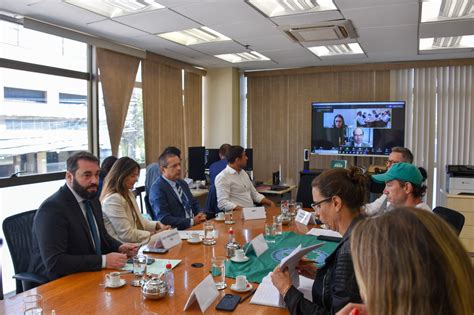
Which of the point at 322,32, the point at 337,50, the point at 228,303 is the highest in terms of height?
the point at 337,50

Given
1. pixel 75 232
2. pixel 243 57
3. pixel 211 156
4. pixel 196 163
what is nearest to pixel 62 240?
pixel 75 232

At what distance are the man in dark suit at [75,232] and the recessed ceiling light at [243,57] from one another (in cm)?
378

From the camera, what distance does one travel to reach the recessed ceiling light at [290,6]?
3496 millimetres

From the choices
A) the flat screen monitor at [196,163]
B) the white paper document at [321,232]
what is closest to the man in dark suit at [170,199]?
the white paper document at [321,232]

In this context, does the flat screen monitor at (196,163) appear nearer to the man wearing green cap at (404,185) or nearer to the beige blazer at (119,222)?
the beige blazer at (119,222)

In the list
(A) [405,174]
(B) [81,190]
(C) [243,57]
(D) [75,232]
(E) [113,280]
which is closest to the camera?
(E) [113,280]

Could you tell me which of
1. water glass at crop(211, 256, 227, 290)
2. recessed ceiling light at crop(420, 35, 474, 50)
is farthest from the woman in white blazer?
recessed ceiling light at crop(420, 35, 474, 50)

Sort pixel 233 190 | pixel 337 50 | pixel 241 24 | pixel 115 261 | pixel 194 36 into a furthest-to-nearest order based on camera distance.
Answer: pixel 337 50 → pixel 194 36 → pixel 233 190 → pixel 241 24 → pixel 115 261

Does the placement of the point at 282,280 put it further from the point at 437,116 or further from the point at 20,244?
the point at 437,116

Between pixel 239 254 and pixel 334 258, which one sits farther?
pixel 239 254

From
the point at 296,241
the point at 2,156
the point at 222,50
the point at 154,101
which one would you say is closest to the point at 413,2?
the point at 296,241

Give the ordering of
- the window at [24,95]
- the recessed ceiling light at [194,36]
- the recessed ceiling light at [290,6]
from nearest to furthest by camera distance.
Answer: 1. the recessed ceiling light at [290,6]
2. the window at [24,95]
3. the recessed ceiling light at [194,36]

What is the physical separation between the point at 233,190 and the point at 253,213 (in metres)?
0.87

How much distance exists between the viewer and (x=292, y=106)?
698 centimetres
